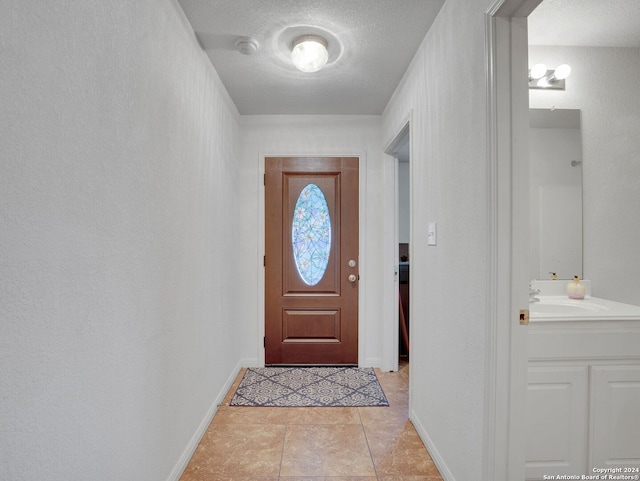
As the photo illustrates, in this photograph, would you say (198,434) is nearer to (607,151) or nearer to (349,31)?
(349,31)

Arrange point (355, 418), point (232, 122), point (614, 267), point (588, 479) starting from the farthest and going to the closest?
point (232, 122)
point (355, 418)
point (614, 267)
point (588, 479)

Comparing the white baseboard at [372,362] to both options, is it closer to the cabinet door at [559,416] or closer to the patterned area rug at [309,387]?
the patterned area rug at [309,387]

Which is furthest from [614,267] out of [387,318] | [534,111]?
[387,318]

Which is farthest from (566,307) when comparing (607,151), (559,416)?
(607,151)

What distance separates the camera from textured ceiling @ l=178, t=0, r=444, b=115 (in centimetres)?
171

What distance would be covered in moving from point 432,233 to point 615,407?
Result: 1080mm

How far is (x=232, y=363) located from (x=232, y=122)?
6.71 feet

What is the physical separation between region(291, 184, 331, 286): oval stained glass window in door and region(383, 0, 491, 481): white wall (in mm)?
1122

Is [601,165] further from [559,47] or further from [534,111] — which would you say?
[559,47]

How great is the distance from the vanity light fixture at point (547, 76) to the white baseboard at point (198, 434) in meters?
2.83

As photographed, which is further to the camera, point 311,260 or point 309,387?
point 311,260

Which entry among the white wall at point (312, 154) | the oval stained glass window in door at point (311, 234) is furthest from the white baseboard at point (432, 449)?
the oval stained glass window in door at point (311, 234)

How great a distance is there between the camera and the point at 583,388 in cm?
146

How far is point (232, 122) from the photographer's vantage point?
2.85 metres
